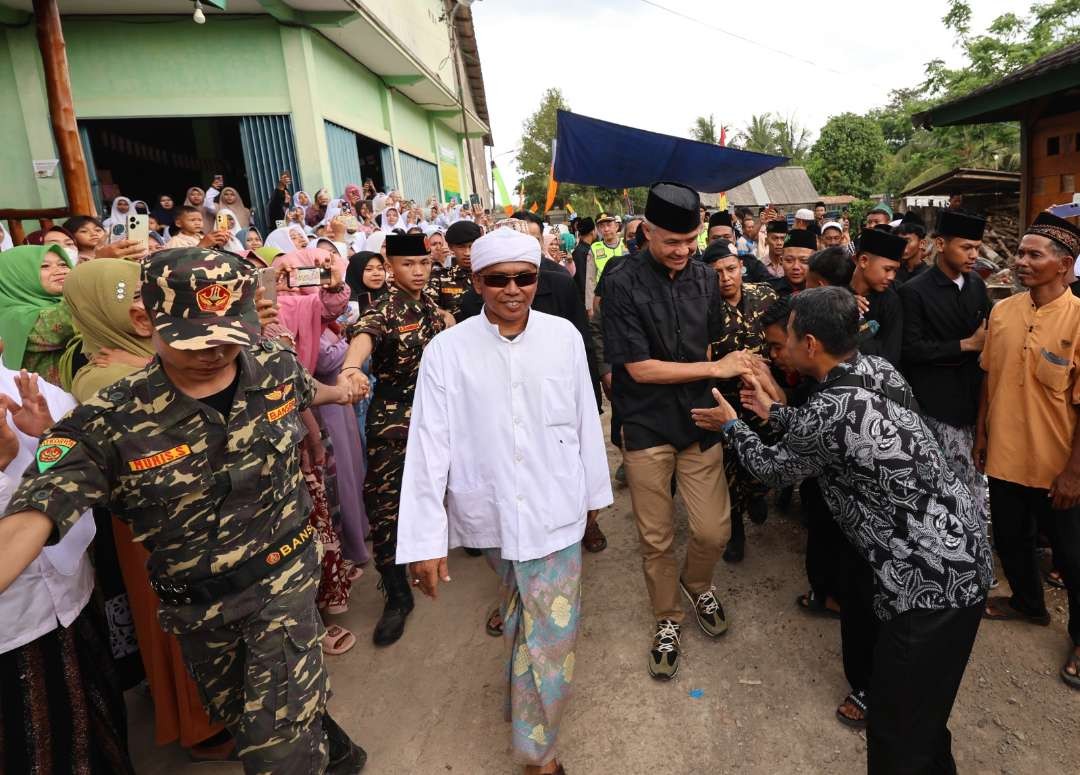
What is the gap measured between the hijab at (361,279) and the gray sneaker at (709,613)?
2.93m

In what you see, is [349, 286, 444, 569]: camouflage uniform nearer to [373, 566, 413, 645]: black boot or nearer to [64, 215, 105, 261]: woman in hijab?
[373, 566, 413, 645]: black boot

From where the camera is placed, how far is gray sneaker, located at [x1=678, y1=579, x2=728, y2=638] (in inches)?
124

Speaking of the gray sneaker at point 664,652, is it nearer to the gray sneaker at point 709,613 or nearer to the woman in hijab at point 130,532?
the gray sneaker at point 709,613

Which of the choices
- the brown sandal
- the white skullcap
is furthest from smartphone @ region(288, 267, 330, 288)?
the brown sandal

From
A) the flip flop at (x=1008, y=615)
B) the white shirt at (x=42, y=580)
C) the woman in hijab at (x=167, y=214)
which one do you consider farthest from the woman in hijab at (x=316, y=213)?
the flip flop at (x=1008, y=615)

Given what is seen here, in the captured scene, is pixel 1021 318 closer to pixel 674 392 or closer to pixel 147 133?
pixel 674 392

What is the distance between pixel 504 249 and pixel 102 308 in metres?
1.42

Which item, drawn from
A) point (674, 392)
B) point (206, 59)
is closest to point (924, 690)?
point (674, 392)

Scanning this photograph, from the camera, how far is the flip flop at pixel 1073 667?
8.74ft

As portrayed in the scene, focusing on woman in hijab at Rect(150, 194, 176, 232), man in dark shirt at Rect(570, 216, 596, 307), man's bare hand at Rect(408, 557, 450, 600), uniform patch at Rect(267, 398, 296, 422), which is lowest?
man's bare hand at Rect(408, 557, 450, 600)

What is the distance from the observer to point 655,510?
2994 mm

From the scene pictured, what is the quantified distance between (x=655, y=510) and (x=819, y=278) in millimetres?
1781

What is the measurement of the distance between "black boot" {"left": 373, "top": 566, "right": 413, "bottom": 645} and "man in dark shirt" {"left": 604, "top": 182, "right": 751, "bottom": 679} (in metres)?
1.41

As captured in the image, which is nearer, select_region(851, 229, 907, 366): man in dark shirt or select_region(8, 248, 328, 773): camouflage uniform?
select_region(8, 248, 328, 773): camouflage uniform
